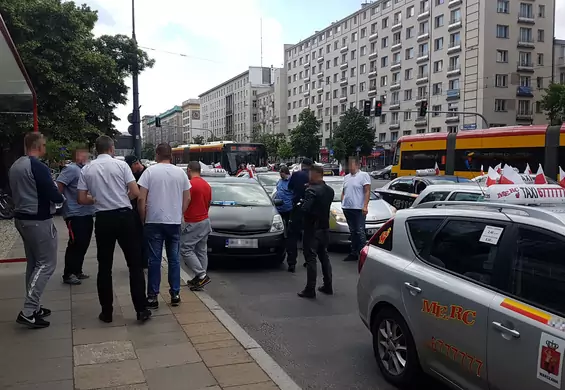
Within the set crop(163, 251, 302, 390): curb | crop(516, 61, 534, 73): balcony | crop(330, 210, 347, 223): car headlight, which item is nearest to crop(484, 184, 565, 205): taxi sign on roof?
crop(163, 251, 302, 390): curb

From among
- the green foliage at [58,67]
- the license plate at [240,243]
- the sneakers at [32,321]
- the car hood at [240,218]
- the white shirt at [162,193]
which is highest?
the green foliage at [58,67]

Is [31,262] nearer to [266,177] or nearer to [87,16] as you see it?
[266,177]

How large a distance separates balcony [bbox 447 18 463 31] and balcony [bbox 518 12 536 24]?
5760 mm

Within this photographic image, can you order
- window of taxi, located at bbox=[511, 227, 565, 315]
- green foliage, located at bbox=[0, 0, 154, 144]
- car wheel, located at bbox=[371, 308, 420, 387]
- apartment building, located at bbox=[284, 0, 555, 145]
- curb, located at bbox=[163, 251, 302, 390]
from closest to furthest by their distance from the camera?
window of taxi, located at bbox=[511, 227, 565, 315], car wheel, located at bbox=[371, 308, 420, 387], curb, located at bbox=[163, 251, 302, 390], green foliage, located at bbox=[0, 0, 154, 144], apartment building, located at bbox=[284, 0, 555, 145]

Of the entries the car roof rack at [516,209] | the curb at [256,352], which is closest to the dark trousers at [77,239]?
the curb at [256,352]

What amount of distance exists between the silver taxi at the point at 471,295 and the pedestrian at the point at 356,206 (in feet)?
15.5

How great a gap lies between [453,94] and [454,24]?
23.5ft

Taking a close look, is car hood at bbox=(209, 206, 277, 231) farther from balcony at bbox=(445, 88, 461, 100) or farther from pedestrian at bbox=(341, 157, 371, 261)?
balcony at bbox=(445, 88, 461, 100)

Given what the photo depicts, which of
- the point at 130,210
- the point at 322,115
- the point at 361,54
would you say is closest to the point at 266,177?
the point at 130,210

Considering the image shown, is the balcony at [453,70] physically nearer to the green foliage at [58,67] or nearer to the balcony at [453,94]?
the balcony at [453,94]

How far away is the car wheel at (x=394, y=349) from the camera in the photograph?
3.94 meters

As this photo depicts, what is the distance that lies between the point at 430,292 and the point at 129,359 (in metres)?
2.53

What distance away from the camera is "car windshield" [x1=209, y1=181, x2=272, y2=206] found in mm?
9242

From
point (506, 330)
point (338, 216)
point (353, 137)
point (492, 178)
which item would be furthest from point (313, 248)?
point (353, 137)
